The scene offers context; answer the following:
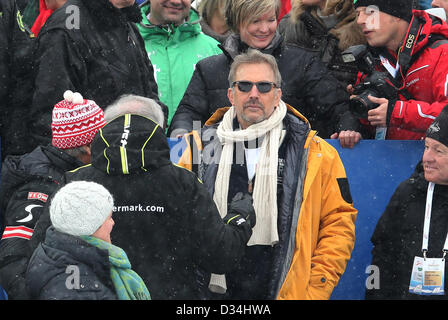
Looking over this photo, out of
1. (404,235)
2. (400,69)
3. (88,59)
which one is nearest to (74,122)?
(88,59)

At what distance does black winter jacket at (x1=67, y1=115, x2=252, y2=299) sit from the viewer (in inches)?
149

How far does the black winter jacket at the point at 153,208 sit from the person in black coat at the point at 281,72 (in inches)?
67.0

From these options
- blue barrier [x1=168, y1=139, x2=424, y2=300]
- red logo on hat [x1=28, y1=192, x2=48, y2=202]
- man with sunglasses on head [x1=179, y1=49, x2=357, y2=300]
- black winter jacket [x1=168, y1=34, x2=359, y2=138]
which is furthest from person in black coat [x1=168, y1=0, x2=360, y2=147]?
red logo on hat [x1=28, y1=192, x2=48, y2=202]

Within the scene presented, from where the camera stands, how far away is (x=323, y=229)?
4.73 meters

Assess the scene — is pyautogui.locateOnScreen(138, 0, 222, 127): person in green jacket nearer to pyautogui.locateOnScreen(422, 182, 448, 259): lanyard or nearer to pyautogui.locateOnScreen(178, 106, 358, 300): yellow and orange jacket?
pyautogui.locateOnScreen(178, 106, 358, 300): yellow and orange jacket

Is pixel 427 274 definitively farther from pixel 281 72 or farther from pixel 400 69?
pixel 281 72

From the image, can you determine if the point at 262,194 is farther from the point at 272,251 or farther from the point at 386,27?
the point at 386,27

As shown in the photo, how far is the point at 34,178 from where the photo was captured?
4430mm

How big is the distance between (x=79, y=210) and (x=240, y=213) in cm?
110

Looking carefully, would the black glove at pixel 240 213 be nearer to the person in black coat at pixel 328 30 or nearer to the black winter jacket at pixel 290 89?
the black winter jacket at pixel 290 89

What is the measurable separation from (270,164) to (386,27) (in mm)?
1392

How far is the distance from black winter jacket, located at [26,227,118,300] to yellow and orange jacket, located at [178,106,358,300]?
155cm

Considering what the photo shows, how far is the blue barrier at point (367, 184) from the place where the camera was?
5449mm

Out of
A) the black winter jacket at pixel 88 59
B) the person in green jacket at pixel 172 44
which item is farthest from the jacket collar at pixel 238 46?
the person in green jacket at pixel 172 44
